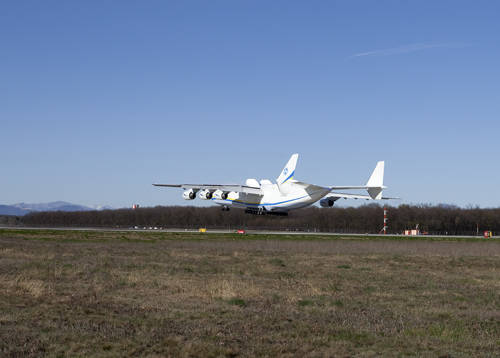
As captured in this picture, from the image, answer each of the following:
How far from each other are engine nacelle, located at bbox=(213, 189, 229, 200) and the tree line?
38.4m

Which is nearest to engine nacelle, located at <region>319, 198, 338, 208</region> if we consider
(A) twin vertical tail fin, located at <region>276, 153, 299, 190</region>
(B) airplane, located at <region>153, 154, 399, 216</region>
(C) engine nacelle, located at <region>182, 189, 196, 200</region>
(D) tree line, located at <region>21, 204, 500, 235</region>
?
(B) airplane, located at <region>153, 154, 399, 216</region>

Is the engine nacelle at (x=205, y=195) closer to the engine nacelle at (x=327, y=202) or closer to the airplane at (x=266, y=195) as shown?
the airplane at (x=266, y=195)

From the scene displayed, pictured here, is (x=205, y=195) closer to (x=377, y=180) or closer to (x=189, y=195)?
(x=189, y=195)

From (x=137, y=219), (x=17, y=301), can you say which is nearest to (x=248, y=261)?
(x=17, y=301)

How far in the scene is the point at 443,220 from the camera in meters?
132

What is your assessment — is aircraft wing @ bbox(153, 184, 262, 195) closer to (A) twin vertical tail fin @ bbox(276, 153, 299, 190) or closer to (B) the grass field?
(A) twin vertical tail fin @ bbox(276, 153, 299, 190)

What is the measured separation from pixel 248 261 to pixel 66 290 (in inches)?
549

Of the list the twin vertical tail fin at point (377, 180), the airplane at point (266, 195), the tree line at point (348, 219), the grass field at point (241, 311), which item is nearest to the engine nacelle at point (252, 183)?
the airplane at point (266, 195)

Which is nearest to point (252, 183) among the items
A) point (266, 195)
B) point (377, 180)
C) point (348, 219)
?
point (266, 195)

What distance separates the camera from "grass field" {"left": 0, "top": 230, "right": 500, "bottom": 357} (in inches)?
403

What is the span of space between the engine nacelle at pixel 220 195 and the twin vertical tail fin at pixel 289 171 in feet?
22.3

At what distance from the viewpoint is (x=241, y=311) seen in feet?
46.0

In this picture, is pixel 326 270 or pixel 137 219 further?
pixel 137 219

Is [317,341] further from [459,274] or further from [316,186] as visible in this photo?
[316,186]
